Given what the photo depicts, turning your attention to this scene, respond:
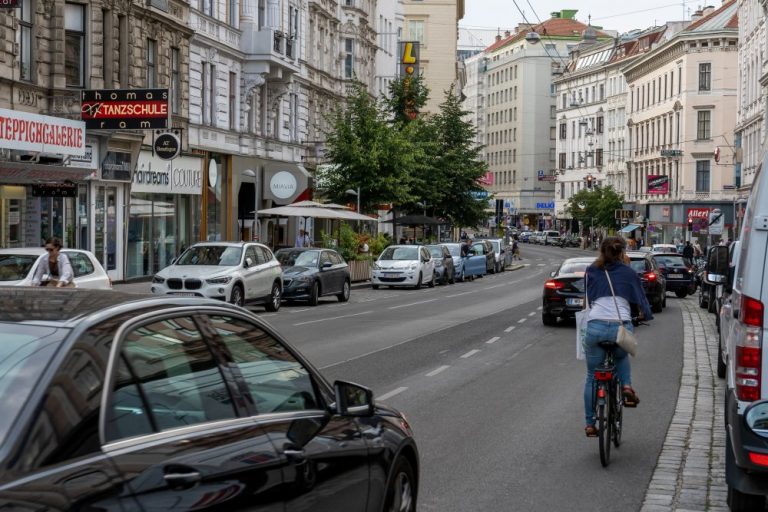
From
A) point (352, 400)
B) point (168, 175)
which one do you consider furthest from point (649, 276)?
point (352, 400)

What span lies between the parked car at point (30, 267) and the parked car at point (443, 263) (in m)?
27.6

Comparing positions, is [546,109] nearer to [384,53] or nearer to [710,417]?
[384,53]

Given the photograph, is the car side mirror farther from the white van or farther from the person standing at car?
the person standing at car

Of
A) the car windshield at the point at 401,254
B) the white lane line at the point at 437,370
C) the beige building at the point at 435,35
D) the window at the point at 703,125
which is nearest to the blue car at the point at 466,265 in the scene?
the car windshield at the point at 401,254

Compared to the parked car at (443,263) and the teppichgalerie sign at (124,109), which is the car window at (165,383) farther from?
the parked car at (443,263)

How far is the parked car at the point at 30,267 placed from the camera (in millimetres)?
20109

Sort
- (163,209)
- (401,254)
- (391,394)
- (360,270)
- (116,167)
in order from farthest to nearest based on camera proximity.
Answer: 1. (360,270)
2. (401,254)
3. (163,209)
4. (116,167)
5. (391,394)

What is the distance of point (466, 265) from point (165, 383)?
5068cm

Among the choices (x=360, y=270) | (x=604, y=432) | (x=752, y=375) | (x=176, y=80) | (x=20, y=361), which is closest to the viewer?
(x=20, y=361)

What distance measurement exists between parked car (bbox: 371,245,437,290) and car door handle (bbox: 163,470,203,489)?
39581 mm

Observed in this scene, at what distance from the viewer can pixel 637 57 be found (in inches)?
4348

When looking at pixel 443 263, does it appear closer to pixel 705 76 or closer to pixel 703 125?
pixel 705 76

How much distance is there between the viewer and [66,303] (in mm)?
4426

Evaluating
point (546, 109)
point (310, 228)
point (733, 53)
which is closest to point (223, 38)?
point (310, 228)
